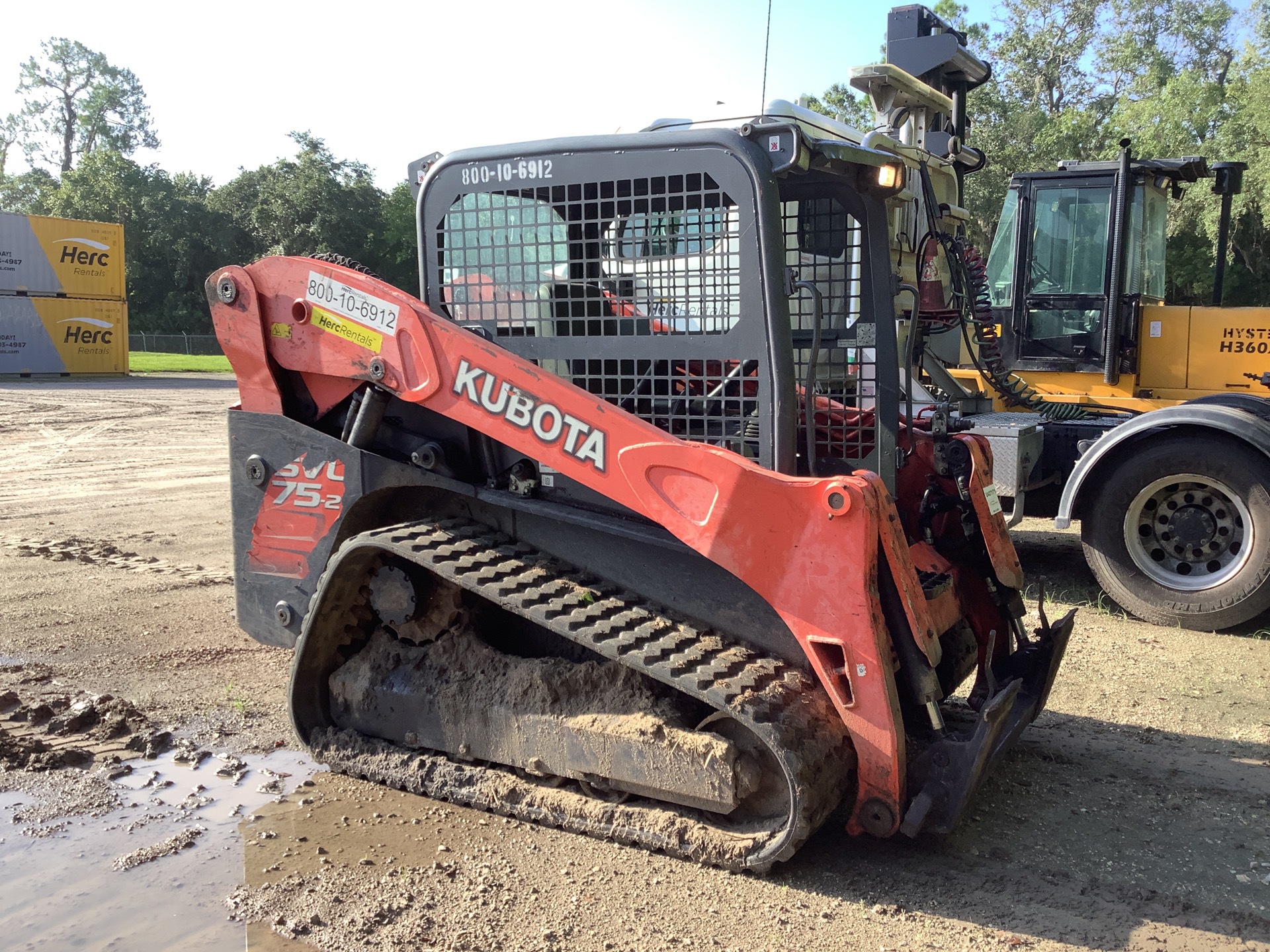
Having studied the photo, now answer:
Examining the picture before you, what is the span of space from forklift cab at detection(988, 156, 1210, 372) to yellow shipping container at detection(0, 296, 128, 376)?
23989 millimetres

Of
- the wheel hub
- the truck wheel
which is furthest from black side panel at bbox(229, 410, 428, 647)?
the wheel hub

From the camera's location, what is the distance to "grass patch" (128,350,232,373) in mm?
30422

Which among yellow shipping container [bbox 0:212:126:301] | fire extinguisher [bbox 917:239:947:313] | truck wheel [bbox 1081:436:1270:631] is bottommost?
truck wheel [bbox 1081:436:1270:631]

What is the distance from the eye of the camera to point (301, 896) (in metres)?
3.13

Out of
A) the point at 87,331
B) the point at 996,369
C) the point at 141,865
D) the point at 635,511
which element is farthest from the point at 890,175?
the point at 87,331

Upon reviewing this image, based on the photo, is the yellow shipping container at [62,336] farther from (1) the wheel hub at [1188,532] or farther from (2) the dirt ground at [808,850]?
(1) the wheel hub at [1188,532]

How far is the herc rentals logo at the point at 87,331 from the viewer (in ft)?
85.6

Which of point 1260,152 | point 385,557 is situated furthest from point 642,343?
point 1260,152

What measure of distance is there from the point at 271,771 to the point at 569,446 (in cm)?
173

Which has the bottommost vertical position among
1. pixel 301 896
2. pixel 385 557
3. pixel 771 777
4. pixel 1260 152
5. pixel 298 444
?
pixel 301 896

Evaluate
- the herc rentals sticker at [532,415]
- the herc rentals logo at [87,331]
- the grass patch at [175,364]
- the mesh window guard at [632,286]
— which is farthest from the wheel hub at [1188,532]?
the herc rentals logo at [87,331]

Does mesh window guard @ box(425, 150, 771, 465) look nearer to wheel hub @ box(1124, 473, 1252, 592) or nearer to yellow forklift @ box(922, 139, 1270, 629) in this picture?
yellow forklift @ box(922, 139, 1270, 629)

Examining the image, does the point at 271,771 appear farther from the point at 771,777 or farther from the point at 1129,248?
the point at 1129,248

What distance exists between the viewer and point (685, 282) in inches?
138
